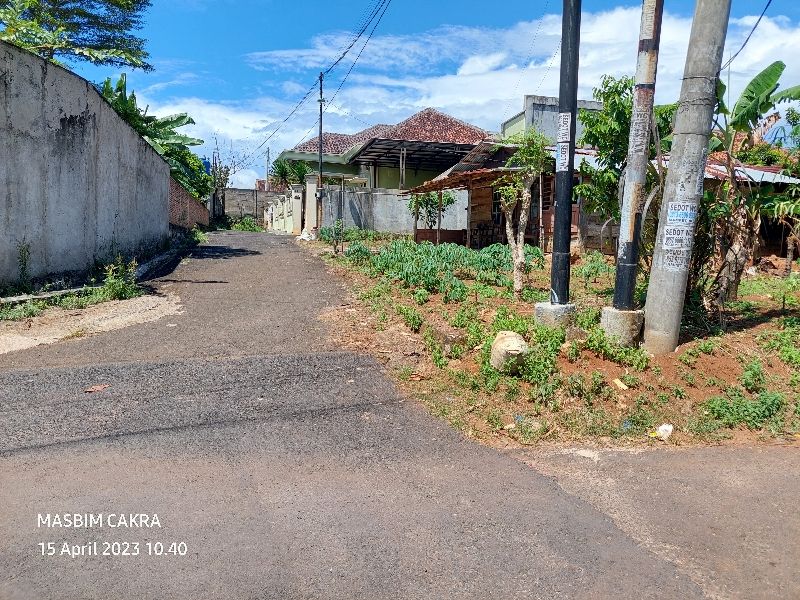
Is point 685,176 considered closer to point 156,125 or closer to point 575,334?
point 575,334

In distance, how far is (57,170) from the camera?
398 inches

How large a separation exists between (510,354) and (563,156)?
2435 mm

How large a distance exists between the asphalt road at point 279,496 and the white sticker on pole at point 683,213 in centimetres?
261

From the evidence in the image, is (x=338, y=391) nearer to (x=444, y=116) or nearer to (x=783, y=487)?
(x=783, y=487)

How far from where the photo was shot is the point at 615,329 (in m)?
6.48

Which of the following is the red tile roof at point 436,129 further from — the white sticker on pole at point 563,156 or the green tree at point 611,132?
the white sticker on pole at point 563,156

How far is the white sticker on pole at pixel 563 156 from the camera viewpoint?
6887 millimetres

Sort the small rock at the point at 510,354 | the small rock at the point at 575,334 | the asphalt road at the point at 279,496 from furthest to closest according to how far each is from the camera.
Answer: the small rock at the point at 575,334, the small rock at the point at 510,354, the asphalt road at the point at 279,496

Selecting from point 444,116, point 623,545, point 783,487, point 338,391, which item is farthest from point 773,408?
point 444,116

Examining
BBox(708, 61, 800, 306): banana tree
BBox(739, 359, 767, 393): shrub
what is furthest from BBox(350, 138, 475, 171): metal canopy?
BBox(739, 359, 767, 393): shrub

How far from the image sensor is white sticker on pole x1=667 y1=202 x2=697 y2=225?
6281mm

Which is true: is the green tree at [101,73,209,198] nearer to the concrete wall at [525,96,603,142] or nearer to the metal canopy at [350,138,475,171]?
the metal canopy at [350,138,475,171]

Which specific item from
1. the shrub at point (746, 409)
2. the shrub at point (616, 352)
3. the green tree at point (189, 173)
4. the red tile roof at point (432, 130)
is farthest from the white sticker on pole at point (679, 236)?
the red tile roof at point (432, 130)

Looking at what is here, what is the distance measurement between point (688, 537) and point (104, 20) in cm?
2313
